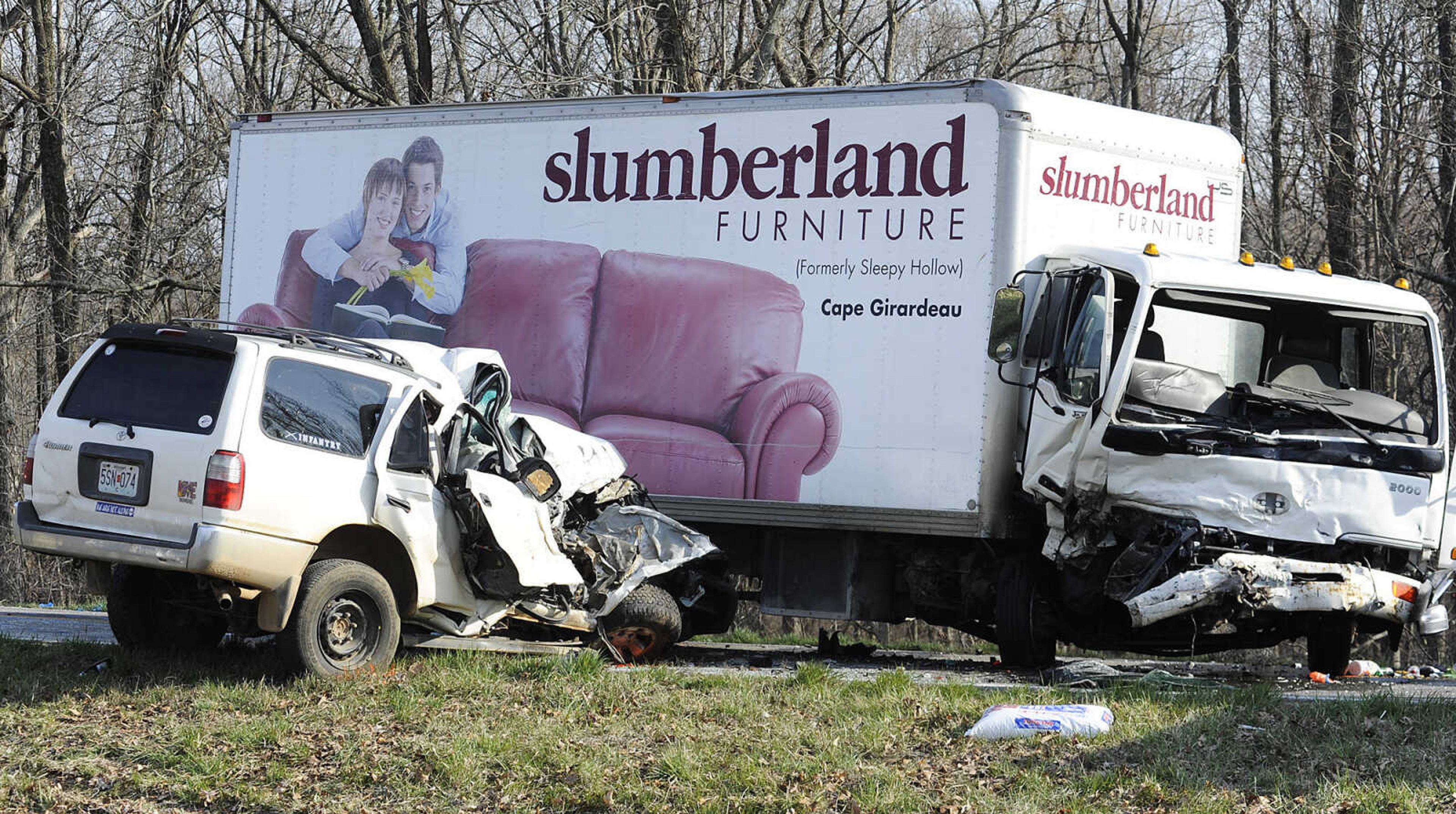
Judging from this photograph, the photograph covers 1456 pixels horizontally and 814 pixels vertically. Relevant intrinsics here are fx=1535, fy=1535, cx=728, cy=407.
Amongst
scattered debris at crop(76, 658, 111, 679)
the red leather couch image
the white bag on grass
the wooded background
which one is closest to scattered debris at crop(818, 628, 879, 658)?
the red leather couch image

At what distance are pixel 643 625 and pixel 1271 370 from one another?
4.59m

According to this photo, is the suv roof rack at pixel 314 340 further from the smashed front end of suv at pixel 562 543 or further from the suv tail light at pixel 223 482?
the suv tail light at pixel 223 482

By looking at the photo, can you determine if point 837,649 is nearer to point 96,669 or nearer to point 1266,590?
point 1266,590

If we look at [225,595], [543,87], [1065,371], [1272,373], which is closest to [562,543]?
[225,595]

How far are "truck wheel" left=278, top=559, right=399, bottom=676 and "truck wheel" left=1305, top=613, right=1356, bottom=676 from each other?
6.06 meters

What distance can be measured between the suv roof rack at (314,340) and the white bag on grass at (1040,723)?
403cm

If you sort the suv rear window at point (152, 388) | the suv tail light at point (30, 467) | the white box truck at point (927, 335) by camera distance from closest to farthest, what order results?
the suv rear window at point (152, 388) < the suv tail light at point (30, 467) < the white box truck at point (927, 335)

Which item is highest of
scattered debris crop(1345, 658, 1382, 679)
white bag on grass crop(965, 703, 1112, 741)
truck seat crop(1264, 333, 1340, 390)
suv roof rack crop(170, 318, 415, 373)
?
truck seat crop(1264, 333, 1340, 390)

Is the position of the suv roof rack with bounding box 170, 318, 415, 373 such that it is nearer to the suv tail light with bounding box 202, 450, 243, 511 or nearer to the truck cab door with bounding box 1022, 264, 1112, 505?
the suv tail light with bounding box 202, 450, 243, 511

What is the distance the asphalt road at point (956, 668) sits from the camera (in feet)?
30.6

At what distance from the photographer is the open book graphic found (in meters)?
12.3

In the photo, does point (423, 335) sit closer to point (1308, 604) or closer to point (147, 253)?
point (1308, 604)

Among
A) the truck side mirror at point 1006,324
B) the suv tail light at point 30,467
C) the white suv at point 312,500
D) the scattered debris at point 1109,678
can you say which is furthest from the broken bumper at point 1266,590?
the suv tail light at point 30,467

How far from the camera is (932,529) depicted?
424 inches
